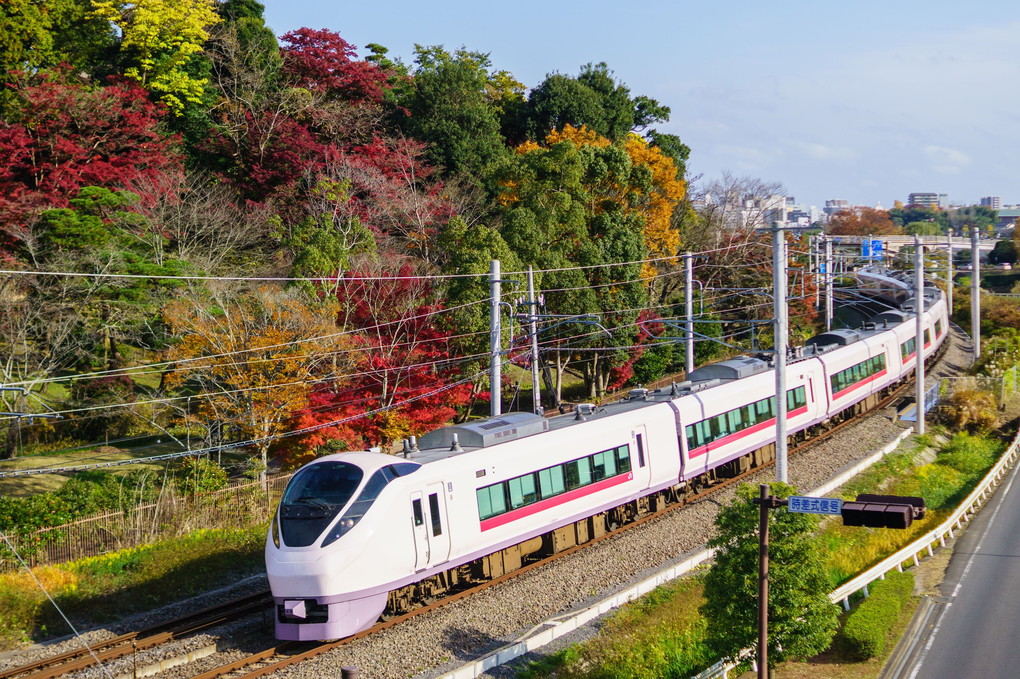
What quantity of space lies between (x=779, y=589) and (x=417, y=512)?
18.9 feet

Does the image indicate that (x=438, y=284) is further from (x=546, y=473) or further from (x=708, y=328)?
(x=708, y=328)

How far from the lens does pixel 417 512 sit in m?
14.1

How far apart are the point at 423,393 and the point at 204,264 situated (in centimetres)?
1065

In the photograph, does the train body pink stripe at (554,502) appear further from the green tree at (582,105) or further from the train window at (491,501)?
the green tree at (582,105)

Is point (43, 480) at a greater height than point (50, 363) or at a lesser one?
lesser

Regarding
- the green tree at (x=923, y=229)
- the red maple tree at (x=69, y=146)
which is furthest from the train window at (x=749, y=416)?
the green tree at (x=923, y=229)

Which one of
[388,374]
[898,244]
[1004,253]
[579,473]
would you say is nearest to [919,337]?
[579,473]

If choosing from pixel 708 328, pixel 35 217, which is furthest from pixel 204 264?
pixel 708 328

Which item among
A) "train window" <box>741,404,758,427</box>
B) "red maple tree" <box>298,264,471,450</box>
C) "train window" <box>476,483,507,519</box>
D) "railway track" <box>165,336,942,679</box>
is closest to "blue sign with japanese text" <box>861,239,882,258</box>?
"train window" <box>741,404,758,427</box>

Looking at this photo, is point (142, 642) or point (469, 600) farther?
point (469, 600)

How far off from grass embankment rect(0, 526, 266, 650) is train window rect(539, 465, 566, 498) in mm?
6613

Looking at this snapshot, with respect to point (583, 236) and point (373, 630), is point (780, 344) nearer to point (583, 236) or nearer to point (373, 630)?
point (373, 630)

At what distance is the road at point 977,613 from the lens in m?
14.0

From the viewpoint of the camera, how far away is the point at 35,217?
2791 centimetres
